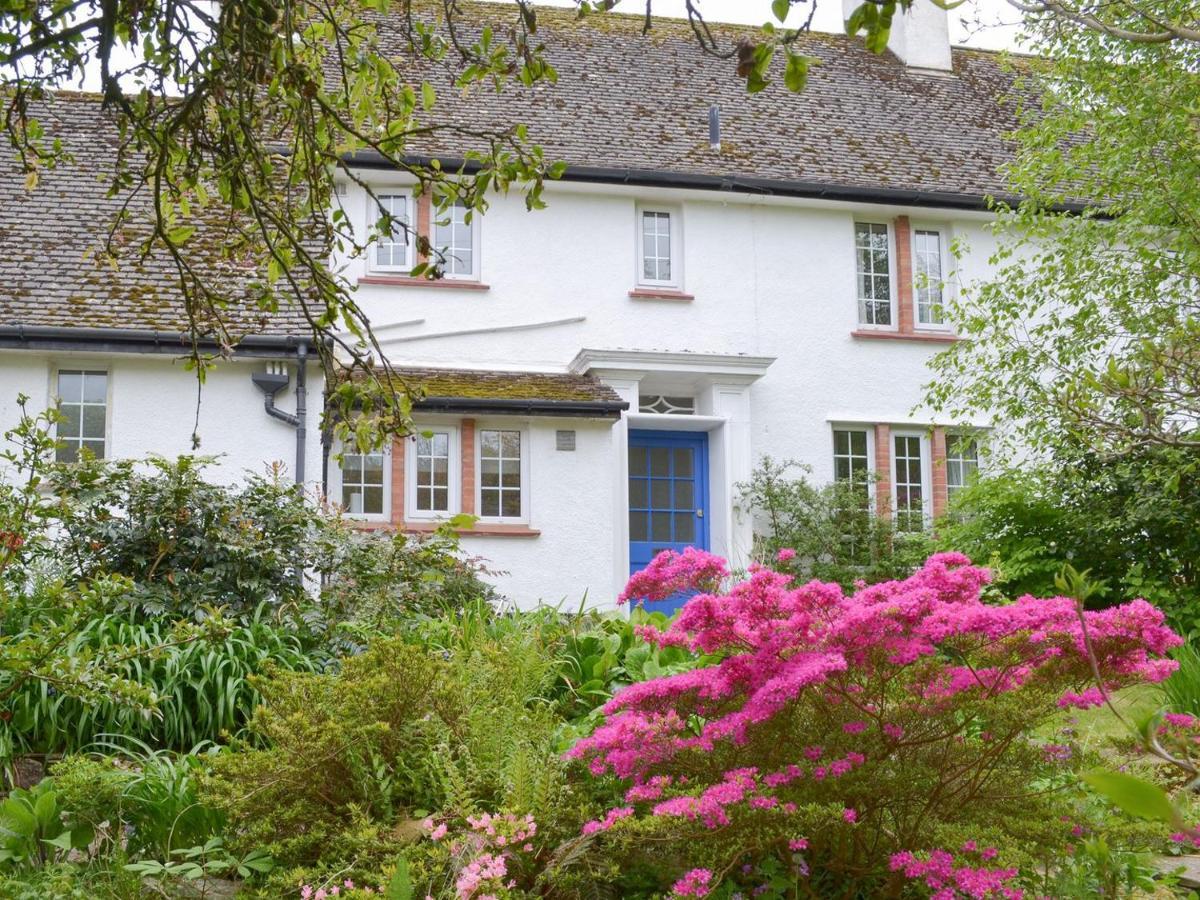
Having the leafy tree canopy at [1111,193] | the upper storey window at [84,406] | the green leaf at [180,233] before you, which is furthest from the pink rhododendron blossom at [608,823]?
the upper storey window at [84,406]

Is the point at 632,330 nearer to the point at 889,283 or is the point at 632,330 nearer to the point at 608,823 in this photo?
the point at 889,283

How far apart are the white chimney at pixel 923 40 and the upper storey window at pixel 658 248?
6605 mm

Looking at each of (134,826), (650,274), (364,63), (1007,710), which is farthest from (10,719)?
(650,274)

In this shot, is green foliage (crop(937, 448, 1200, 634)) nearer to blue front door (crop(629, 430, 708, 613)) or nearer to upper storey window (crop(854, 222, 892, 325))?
blue front door (crop(629, 430, 708, 613))

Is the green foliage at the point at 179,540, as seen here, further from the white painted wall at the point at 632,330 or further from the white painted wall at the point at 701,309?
the white painted wall at the point at 701,309

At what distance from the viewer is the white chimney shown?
71.6 feet

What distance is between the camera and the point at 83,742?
6.48 metres

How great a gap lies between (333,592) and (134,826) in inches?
119

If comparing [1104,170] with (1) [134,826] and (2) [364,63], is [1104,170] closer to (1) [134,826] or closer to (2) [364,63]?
(2) [364,63]

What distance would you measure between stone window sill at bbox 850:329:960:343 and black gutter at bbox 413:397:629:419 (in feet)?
13.7

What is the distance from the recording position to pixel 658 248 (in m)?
17.6

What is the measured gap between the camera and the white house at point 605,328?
1432 cm

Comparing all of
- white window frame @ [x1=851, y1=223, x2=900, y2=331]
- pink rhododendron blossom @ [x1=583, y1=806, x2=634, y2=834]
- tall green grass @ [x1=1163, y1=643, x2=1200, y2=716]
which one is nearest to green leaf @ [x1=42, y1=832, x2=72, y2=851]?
pink rhododendron blossom @ [x1=583, y1=806, x2=634, y2=834]

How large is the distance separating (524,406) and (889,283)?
617 cm
